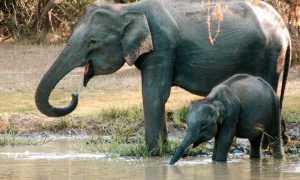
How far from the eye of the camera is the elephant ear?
12875 millimetres

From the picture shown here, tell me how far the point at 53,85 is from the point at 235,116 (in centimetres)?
239

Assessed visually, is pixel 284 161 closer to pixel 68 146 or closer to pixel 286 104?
pixel 68 146

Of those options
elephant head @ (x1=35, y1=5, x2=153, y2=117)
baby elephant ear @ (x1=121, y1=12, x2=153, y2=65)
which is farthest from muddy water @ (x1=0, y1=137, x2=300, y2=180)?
baby elephant ear @ (x1=121, y1=12, x2=153, y2=65)

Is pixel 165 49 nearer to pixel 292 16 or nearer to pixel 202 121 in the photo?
→ pixel 202 121

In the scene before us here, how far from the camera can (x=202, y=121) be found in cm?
1268

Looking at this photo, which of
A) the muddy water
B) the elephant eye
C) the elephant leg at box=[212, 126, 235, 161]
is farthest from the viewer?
the elephant eye

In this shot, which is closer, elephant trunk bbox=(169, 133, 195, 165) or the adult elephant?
elephant trunk bbox=(169, 133, 195, 165)

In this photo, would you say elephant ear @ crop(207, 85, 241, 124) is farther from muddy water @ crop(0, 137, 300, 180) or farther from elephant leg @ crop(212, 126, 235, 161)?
muddy water @ crop(0, 137, 300, 180)

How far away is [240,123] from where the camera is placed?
13117 mm

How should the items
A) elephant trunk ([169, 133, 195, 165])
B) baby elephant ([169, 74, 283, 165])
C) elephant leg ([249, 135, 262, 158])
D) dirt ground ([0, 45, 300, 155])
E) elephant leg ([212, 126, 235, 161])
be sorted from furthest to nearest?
dirt ground ([0, 45, 300, 155]), elephant leg ([249, 135, 262, 158]), elephant leg ([212, 126, 235, 161]), baby elephant ([169, 74, 283, 165]), elephant trunk ([169, 133, 195, 165])

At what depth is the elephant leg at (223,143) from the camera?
12797 mm

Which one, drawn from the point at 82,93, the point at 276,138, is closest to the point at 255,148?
the point at 276,138

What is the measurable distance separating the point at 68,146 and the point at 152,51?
2224 mm

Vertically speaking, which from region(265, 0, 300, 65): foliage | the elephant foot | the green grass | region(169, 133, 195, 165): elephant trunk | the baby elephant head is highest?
region(265, 0, 300, 65): foliage
